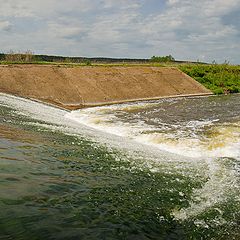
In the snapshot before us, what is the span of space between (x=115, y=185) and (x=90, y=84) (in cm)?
2737

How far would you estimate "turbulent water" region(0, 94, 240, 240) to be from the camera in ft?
19.7

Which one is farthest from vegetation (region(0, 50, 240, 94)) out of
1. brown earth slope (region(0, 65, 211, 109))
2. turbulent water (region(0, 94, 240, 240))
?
turbulent water (region(0, 94, 240, 240))

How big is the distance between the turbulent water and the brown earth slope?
50.8 ft

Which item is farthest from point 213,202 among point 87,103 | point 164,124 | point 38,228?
point 87,103

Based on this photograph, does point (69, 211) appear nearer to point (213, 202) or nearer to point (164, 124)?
point (213, 202)

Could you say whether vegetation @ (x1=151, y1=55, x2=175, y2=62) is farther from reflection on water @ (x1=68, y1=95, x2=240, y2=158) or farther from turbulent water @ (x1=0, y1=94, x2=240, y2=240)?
turbulent water @ (x1=0, y1=94, x2=240, y2=240)

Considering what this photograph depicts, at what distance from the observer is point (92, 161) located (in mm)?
10211

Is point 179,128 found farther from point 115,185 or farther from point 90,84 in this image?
point 90,84

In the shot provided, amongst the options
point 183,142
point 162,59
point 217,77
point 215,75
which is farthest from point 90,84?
point 162,59

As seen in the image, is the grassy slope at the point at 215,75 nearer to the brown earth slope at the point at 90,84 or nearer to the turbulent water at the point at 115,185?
the brown earth slope at the point at 90,84

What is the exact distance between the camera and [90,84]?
1379 inches

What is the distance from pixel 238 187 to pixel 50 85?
25629 mm

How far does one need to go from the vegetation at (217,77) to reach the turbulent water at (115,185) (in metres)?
30.6

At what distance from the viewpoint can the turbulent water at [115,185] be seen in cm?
600
